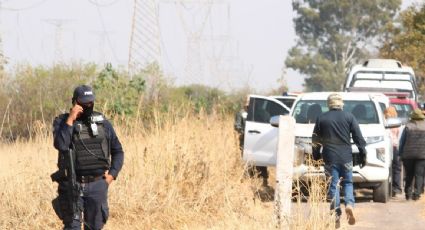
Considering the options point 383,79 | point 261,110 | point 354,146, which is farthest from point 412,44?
point 354,146

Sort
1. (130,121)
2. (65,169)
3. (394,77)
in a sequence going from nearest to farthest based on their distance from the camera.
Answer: (65,169)
(130,121)
(394,77)

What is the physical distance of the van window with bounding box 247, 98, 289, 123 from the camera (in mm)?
17969

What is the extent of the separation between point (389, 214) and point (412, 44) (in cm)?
3633

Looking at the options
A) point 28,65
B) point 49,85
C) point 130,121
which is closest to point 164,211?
point 130,121

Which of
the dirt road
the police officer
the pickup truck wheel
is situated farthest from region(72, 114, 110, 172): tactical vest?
the pickup truck wheel

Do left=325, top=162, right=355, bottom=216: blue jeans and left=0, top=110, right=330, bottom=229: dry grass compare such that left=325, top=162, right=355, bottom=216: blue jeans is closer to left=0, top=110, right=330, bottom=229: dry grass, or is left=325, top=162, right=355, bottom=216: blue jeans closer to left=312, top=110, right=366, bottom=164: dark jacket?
left=312, top=110, right=366, bottom=164: dark jacket

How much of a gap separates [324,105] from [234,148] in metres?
1.87

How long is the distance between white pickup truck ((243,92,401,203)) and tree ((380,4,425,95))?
2926cm

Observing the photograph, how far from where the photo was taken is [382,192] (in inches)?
650

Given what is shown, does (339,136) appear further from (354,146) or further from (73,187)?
(73,187)

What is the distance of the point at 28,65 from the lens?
27.9 meters

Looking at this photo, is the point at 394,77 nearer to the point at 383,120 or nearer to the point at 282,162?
the point at 383,120

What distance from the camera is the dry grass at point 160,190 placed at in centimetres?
1173

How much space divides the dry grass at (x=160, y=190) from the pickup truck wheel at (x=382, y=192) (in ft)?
6.93
